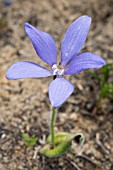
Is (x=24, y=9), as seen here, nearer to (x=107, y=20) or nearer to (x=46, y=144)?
(x=107, y=20)

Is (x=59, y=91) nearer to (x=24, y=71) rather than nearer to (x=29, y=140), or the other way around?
(x=24, y=71)

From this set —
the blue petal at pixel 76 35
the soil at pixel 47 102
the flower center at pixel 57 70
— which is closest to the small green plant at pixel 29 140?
the soil at pixel 47 102

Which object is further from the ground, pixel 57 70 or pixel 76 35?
pixel 76 35

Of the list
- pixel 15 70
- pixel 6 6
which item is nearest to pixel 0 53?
pixel 6 6

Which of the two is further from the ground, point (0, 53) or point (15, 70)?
point (0, 53)

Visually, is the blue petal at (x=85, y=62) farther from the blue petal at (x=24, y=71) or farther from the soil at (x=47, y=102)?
the soil at (x=47, y=102)

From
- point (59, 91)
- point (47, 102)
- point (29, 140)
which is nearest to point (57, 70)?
point (59, 91)

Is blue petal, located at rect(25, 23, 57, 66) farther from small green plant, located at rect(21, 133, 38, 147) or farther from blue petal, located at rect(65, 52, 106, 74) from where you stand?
small green plant, located at rect(21, 133, 38, 147)
